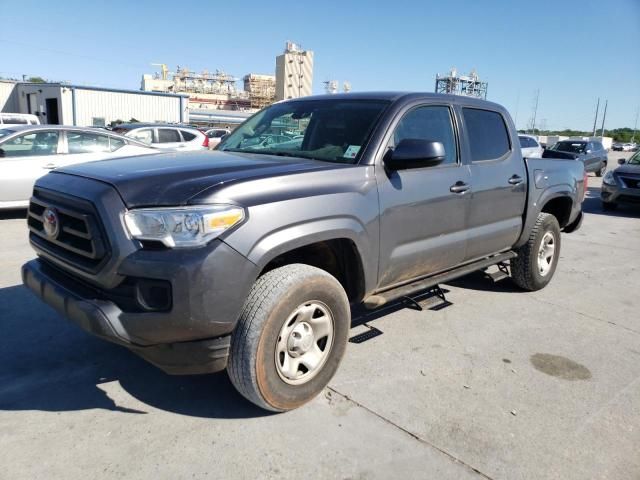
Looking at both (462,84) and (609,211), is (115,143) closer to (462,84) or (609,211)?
(609,211)

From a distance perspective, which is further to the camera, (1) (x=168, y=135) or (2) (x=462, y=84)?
(2) (x=462, y=84)

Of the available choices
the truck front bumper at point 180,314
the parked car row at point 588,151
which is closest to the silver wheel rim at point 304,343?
the truck front bumper at point 180,314

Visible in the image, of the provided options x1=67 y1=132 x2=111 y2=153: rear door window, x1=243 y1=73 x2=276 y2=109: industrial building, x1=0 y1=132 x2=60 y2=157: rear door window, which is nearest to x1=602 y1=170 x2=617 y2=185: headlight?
x1=67 y1=132 x2=111 y2=153: rear door window

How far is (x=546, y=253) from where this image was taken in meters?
5.51

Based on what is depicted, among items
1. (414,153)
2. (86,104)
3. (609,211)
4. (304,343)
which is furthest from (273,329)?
(86,104)

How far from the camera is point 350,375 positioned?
137 inches

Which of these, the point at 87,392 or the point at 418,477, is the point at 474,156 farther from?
the point at 87,392

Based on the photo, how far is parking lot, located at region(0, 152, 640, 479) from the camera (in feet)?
8.39

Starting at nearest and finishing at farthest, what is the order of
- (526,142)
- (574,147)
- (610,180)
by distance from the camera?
1. (610,180)
2. (526,142)
3. (574,147)

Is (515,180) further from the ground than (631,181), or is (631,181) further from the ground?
(515,180)

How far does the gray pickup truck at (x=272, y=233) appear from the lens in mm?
2480

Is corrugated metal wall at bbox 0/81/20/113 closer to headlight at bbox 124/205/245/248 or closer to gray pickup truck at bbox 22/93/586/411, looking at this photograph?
gray pickup truck at bbox 22/93/586/411

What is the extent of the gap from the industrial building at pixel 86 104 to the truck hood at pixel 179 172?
34.9 metres

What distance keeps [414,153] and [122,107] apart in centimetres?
3770
